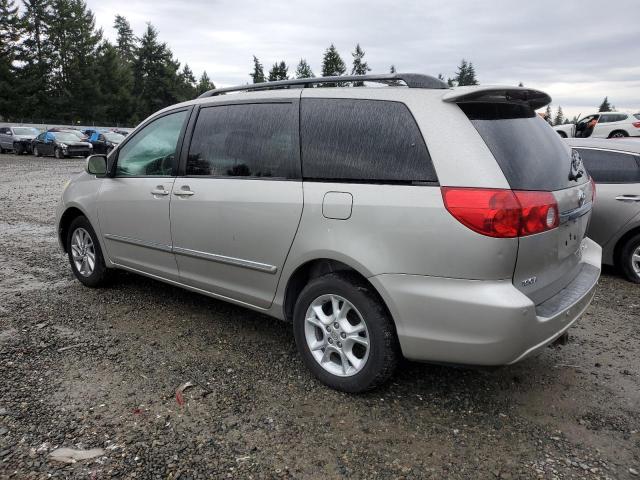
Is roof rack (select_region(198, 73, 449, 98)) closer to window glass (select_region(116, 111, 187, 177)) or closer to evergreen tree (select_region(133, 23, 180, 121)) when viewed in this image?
window glass (select_region(116, 111, 187, 177))

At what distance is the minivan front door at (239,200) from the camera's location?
328 cm

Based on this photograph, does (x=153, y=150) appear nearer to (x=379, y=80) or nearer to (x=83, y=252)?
(x=83, y=252)

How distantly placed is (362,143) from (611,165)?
166 inches

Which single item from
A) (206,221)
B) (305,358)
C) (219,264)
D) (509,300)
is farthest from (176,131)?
(509,300)

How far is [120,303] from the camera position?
186 inches

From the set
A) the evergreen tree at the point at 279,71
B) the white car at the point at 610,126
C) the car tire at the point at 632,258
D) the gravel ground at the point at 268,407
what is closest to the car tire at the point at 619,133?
the white car at the point at 610,126

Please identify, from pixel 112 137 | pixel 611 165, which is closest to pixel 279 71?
pixel 112 137

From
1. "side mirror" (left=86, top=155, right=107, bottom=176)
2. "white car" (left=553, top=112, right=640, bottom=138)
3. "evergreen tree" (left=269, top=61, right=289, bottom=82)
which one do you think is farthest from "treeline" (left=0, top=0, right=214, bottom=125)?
"side mirror" (left=86, top=155, right=107, bottom=176)

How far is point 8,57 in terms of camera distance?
2301 inches

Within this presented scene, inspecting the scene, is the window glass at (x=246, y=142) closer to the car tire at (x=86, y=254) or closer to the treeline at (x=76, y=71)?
the car tire at (x=86, y=254)

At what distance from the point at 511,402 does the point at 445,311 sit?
2.91 ft

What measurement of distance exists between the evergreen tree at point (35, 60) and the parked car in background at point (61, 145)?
37.2 meters

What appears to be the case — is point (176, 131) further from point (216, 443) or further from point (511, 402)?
point (511, 402)

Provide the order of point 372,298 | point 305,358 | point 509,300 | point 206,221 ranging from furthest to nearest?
point 206,221, point 305,358, point 372,298, point 509,300
